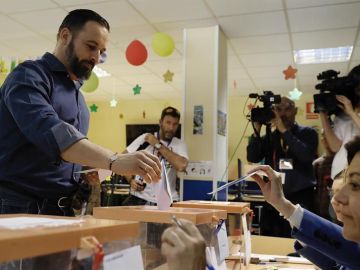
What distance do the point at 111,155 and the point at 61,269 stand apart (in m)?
0.52

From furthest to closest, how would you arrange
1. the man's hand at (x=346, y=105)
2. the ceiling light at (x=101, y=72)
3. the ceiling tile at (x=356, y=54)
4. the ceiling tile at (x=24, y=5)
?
the ceiling light at (x=101, y=72), the ceiling tile at (x=356, y=54), the ceiling tile at (x=24, y=5), the man's hand at (x=346, y=105)

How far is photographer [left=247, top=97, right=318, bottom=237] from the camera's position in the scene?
8.44 feet

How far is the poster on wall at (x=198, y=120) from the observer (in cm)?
352

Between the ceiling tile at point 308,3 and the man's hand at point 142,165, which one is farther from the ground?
the ceiling tile at point 308,3

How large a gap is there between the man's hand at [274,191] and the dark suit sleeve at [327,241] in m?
0.08

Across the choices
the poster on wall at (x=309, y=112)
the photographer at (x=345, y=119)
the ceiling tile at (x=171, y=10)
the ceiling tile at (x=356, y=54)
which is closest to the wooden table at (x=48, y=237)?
the photographer at (x=345, y=119)

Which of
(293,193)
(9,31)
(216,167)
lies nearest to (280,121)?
(293,193)

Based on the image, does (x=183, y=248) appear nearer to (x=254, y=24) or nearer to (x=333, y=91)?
(x=333, y=91)

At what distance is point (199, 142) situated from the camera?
3.52 m

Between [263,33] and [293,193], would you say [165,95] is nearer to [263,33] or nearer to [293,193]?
[263,33]

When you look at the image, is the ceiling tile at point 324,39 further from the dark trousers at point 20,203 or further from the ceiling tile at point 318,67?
the dark trousers at point 20,203

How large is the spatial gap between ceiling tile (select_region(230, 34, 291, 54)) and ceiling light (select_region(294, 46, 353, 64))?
0.33 m

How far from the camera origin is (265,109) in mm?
2742

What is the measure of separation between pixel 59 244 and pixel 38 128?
62cm
